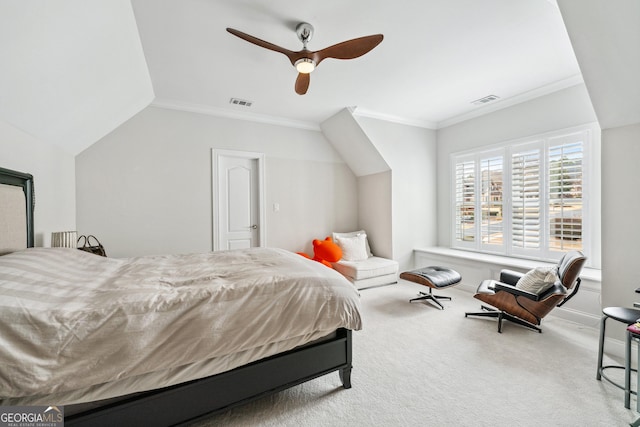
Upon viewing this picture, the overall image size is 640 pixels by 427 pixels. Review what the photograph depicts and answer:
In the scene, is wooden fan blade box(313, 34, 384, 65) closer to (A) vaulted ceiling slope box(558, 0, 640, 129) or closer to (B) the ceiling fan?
(B) the ceiling fan

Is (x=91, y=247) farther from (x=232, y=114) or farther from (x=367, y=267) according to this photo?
(x=367, y=267)

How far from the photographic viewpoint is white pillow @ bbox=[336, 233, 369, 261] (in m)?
4.61

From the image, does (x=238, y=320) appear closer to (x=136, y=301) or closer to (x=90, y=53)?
(x=136, y=301)

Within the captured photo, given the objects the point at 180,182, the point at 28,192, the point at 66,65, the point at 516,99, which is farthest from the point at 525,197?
the point at 28,192

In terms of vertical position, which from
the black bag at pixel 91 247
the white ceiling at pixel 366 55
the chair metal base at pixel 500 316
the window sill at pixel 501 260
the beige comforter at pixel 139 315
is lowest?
the chair metal base at pixel 500 316

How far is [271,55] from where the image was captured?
2725 millimetres

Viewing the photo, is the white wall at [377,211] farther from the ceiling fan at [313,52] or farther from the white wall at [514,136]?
the ceiling fan at [313,52]

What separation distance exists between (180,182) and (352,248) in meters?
2.86

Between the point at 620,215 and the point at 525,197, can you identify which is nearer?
the point at 620,215

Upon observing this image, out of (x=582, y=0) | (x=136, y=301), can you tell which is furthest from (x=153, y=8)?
(x=582, y=0)

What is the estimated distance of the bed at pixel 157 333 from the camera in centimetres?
113
